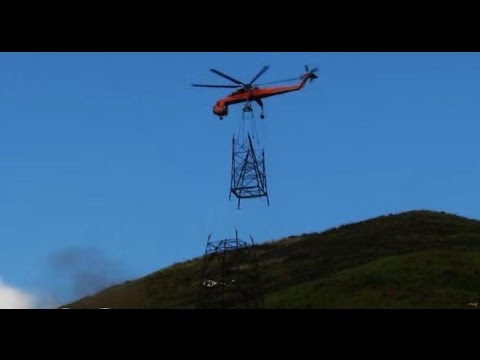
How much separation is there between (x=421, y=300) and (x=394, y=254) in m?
29.2

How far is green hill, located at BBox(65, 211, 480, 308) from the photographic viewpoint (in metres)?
83.9

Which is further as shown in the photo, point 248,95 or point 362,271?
point 362,271

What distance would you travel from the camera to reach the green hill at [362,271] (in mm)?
83938

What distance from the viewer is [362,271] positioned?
95.7 meters
